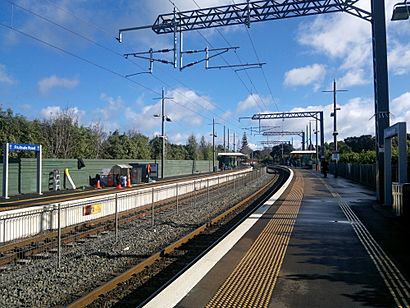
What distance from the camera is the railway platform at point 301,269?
5.94m

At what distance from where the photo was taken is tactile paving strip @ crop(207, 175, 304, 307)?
19.4 feet

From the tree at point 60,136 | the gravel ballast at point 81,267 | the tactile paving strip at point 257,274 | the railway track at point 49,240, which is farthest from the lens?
the tree at point 60,136

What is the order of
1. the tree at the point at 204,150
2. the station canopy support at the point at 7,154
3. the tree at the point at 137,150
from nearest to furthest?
the station canopy support at the point at 7,154
the tree at the point at 137,150
the tree at the point at 204,150

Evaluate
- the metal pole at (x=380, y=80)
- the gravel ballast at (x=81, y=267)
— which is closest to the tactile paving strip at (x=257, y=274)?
the gravel ballast at (x=81, y=267)

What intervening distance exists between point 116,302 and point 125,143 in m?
72.2

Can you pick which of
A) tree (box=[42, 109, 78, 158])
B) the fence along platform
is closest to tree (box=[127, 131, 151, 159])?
tree (box=[42, 109, 78, 158])

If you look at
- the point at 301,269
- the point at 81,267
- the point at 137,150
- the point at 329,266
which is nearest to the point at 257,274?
the point at 301,269

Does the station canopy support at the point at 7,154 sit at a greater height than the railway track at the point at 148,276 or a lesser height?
greater

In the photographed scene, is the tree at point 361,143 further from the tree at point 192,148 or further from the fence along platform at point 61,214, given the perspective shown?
the fence along platform at point 61,214

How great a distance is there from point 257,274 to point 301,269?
3.03ft

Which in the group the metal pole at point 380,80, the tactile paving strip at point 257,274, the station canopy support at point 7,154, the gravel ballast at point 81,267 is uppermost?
the metal pole at point 380,80

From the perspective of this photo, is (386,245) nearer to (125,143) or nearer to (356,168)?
(356,168)

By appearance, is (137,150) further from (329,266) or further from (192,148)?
(329,266)

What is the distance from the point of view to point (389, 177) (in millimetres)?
17641
